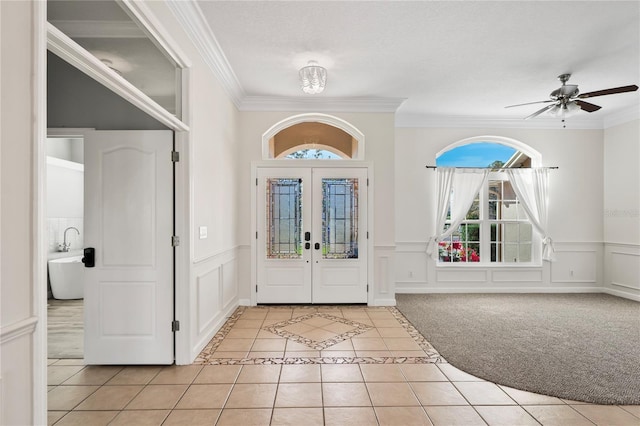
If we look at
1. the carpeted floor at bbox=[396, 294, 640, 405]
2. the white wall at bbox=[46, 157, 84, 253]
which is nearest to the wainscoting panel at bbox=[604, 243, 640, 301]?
the carpeted floor at bbox=[396, 294, 640, 405]

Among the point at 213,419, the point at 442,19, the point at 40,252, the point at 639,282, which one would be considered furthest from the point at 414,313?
the point at 40,252

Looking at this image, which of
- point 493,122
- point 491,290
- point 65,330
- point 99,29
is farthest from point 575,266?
point 65,330

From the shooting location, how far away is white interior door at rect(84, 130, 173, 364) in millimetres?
2938

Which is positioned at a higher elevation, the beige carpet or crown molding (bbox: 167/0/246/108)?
crown molding (bbox: 167/0/246/108)

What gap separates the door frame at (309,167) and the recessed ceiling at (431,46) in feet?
3.09

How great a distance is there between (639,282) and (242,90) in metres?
6.80

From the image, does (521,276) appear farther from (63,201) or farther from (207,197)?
(63,201)

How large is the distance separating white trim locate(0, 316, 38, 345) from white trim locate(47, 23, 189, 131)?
1.20 metres

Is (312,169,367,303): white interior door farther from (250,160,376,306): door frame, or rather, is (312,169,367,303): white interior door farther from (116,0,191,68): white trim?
(116,0,191,68): white trim

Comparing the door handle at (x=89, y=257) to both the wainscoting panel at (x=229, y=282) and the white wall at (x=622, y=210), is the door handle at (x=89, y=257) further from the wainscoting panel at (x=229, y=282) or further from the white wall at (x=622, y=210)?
the white wall at (x=622, y=210)

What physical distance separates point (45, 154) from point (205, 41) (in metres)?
2.33

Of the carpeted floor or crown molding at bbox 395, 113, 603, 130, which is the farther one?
crown molding at bbox 395, 113, 603, 130

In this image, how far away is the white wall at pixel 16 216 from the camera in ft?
4.04

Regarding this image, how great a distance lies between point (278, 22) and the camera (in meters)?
3.05
